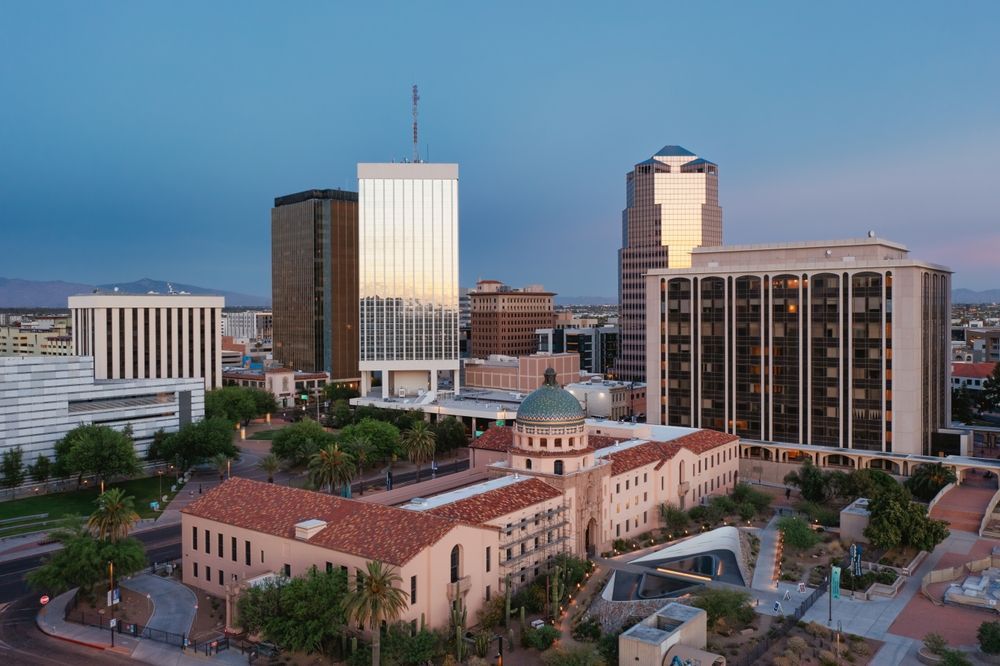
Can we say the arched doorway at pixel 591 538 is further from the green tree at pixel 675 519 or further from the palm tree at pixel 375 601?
the palm tree at pixel 375 601

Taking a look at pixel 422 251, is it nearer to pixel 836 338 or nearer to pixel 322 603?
pixel 836 338

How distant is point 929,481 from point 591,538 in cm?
4024

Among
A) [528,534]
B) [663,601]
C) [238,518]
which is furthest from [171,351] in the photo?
[663,601]

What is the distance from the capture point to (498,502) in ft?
207

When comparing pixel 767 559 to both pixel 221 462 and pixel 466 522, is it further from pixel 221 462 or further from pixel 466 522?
pixel 221 462

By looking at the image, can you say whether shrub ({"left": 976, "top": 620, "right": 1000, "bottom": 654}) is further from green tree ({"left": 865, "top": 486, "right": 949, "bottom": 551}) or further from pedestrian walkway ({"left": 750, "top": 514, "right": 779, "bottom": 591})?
green tree ({"left": 865, "top": 486, "right": 949, "bottom": 551})

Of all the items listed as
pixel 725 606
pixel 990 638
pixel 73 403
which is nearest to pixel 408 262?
pixel 73 403

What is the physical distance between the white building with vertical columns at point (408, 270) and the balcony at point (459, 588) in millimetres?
101054

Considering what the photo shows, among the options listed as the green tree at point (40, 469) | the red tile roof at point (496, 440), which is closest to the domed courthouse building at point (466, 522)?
the red tile roof at point (496, 440)

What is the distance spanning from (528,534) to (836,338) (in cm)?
5625

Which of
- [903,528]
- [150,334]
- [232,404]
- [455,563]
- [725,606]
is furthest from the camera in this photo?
[150,334]

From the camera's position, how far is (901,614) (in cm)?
5959

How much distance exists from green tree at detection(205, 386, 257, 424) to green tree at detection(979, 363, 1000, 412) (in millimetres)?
131552

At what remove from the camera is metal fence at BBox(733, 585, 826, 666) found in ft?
167
